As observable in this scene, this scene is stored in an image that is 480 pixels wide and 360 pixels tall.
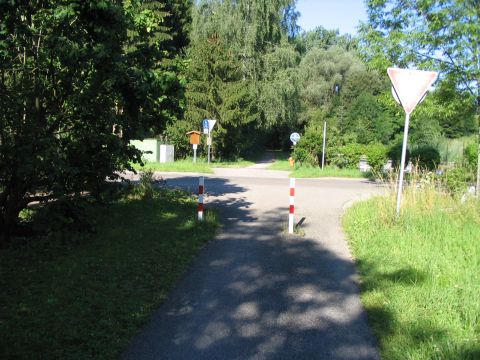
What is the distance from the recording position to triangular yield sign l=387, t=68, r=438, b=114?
8.38 meters

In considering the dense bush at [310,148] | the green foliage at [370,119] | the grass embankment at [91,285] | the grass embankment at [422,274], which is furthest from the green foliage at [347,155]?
the green foliage at [370,119]

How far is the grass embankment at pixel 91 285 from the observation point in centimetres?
405

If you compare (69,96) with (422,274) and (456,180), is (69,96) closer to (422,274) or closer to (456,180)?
(422,274)

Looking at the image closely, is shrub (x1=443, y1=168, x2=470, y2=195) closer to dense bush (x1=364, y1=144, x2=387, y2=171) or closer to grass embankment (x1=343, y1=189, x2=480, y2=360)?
grass embankment (x1=343, y1=189, x2=480, y2=360)

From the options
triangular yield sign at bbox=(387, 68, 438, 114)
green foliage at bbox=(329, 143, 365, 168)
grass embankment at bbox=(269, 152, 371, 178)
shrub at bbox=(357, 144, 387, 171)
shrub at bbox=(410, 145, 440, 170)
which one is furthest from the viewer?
green foliage at bbox=(329, 143, 365, 168)

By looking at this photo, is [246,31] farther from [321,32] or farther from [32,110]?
[321,32]

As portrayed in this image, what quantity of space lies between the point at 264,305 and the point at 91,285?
1.98 m

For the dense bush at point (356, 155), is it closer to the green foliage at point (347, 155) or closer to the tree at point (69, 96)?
the green foliage at point (347, 155)

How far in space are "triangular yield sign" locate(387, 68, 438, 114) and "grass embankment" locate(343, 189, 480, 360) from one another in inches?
81.1

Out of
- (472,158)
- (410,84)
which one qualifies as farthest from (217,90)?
A: (410,84)

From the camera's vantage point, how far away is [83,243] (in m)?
7.36

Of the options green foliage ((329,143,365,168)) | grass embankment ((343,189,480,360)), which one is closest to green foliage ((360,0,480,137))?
grass embankment ((343,189,480,360))

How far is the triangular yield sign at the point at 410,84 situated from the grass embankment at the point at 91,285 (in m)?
4.22

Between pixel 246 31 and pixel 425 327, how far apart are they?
31336 mm
